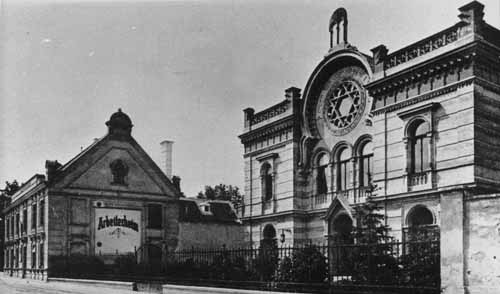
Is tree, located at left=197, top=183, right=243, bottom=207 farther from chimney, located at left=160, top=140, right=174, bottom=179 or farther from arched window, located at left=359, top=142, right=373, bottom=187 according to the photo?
arched window, located at left=359, top=142, right=373, bottom=187

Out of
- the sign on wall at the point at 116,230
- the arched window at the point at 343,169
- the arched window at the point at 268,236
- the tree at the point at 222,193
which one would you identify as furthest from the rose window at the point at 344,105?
the tree at the point at 222,193

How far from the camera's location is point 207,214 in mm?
42562

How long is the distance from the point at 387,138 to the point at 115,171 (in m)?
19.8

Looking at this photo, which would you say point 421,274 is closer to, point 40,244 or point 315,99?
point 315,99

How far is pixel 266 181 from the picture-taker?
29.3 meters

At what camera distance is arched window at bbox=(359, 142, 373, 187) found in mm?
23459

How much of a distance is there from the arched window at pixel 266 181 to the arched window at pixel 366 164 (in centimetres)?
623

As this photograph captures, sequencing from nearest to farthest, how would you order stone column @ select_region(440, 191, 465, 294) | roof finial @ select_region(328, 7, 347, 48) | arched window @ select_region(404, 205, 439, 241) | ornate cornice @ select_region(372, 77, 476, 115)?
1. stone column @ select_region(440, 191, 465, 294)
2. ornate cornice @ select_region(372, 77, 476, 115)
3. arched window @ select_region(404, 205, 439, 241)
4. roof finial @ select_region(328, 7, 347, 48)

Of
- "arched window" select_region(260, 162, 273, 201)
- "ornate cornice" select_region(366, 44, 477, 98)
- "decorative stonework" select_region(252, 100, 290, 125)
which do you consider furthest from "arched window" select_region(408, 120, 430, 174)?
"arched window" select_region(260, 162, 273, 201)

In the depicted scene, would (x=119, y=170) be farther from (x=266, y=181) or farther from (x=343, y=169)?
(x=343, y=169)

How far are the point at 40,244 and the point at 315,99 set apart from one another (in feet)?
61.9

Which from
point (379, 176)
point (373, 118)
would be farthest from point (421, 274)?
point (373, 118)

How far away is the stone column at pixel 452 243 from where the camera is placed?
10945 millimetres

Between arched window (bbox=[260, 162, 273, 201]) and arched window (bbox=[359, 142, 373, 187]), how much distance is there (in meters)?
6.23
